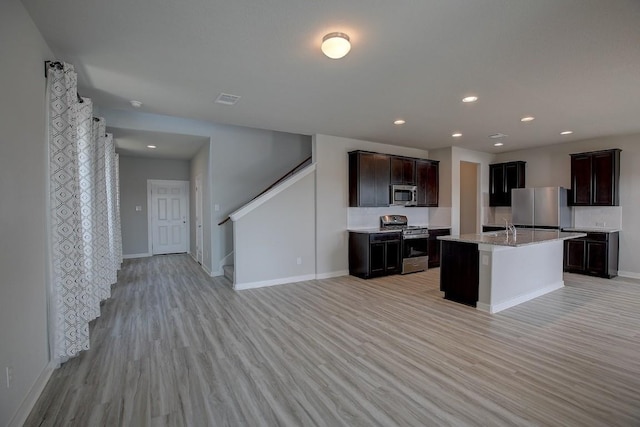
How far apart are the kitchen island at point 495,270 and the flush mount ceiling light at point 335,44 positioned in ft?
9.70

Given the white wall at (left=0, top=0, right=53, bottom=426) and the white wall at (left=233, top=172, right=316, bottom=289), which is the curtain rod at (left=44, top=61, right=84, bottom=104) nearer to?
the white wall at (left=0, top=0, right=53, bottom=426)

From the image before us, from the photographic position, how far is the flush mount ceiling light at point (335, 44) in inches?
91.4

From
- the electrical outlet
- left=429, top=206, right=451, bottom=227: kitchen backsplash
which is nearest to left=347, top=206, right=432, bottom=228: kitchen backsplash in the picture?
left=429, top=206, right=451, bottom=227: kitchen backsplash

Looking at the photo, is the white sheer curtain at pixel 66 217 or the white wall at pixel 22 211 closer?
the white wall at pixel 22 211

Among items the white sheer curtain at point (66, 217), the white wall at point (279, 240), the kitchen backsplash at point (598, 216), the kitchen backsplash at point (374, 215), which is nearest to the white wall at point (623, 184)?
the kitchen backsplash at point (598, 216)

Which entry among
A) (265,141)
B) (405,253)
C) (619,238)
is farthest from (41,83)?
(619,238)

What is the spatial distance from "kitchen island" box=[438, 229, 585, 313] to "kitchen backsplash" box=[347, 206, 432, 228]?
2009mm

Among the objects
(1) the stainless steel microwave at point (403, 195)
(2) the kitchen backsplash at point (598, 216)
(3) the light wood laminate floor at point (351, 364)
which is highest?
(1) the stainless steel microwave at point (403, 195)

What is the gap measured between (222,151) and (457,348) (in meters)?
5.08

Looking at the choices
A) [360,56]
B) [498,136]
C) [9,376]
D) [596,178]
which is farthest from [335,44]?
[596,178]

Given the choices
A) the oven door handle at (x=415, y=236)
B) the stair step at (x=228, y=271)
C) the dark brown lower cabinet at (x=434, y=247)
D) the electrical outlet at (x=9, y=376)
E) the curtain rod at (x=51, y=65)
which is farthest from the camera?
the dark brown lower cabinet at (x=434, y=247)

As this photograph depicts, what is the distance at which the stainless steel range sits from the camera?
19.8 feet

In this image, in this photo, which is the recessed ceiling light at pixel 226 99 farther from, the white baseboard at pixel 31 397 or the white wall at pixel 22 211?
the white baseboard at pixel 31 397

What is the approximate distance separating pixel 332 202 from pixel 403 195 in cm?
167
